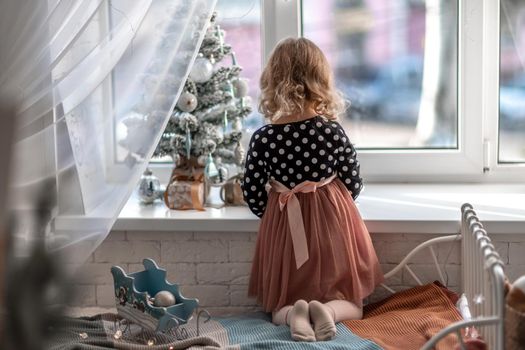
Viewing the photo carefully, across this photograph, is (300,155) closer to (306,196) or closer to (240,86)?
(306,196)

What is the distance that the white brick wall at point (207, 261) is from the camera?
2572 mm

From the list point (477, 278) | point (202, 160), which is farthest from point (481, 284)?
point (202, 160)

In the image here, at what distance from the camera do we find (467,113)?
114 inches

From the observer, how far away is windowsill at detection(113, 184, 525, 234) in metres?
2.48

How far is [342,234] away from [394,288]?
0.96 ft

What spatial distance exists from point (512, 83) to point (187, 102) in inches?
43.1

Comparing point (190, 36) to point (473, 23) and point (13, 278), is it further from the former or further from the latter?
point (13, 278)

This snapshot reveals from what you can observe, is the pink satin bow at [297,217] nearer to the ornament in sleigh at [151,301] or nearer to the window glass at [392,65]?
the ornament in sleigh at [151,301]

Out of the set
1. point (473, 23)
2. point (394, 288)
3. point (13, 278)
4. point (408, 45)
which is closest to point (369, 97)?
point (408, 45)

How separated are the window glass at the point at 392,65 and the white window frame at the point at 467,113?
0.04 metres

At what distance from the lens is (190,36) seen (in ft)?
7.88

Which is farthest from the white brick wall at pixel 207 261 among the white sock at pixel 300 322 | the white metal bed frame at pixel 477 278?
the white sock at pixel 300 322

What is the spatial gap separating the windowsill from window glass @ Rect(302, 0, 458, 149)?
219mm

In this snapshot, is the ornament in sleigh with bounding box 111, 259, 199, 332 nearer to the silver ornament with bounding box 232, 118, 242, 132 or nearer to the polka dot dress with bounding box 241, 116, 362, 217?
the polka dot dress with bounding box 241, 116, 362, 217
